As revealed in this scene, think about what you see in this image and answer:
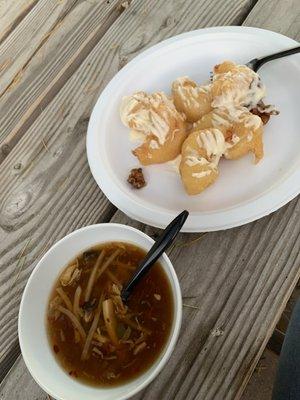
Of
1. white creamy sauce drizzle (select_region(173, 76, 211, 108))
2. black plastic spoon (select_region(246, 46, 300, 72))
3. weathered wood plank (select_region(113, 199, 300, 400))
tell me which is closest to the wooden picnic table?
weathered wood plank (select_region(113, 199, 300, 400))

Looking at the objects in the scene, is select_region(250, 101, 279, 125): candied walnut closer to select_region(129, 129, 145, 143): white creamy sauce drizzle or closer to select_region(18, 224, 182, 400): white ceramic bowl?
select_region(129, 129, 145, 143): white creamy sauce drizzle

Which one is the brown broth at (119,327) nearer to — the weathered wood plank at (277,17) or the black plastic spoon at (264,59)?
the black plastic spoon at (264,59)

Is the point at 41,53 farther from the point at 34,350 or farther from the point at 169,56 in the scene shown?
the point at 34,350

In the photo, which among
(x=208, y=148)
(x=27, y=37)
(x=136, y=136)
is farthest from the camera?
(x=27, y=37)

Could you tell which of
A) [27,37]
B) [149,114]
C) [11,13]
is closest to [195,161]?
[149,114]

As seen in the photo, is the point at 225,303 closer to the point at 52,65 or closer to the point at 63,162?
the point at 63,162
